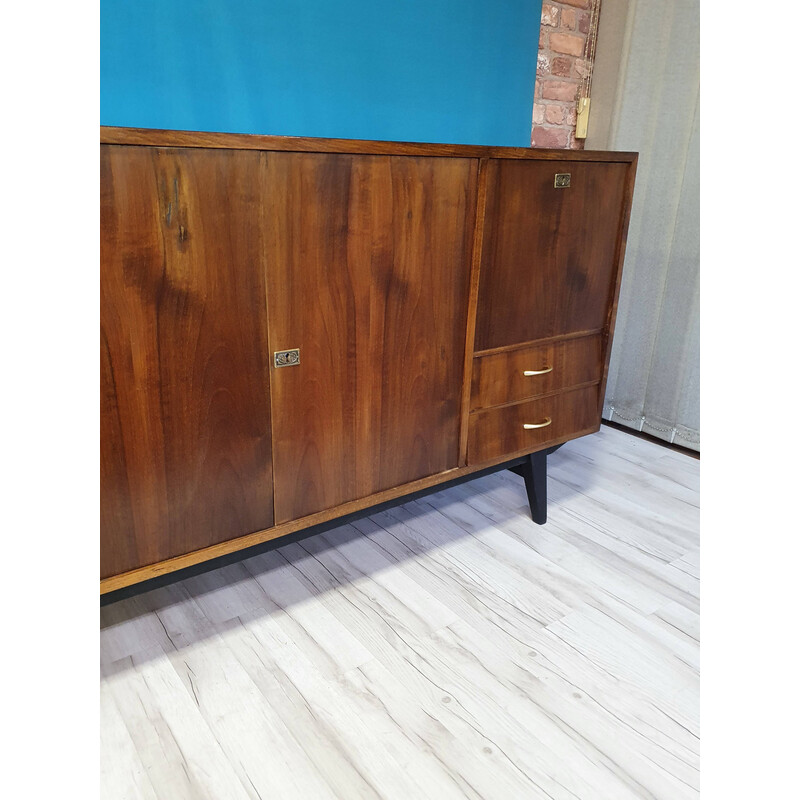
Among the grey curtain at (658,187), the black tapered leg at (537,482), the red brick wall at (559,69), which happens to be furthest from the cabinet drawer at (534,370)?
the red brick wall at (559,69)

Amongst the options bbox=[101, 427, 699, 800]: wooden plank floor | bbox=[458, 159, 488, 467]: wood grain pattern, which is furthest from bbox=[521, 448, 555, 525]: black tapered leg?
bbox=[458, 159, 488, 467]: wood grain pattern

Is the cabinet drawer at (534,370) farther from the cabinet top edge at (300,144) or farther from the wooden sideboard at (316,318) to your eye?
the cabinet top edge at (300,144)

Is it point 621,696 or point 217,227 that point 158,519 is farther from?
point 621,696

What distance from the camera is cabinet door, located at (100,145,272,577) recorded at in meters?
0.97

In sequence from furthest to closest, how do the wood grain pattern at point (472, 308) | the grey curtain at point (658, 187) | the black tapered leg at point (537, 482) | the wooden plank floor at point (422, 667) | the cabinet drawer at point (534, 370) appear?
the grey curtain at point (658, 187), the black tapered leg at point (537, 482), the cabinet drawer at point (534, 370), the wood grain pattern at point (472, 308), the wooden plank floor at point (422, 667)

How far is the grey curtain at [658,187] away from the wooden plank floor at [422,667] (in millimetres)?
641

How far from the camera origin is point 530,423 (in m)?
1.64

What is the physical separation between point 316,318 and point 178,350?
248 millimetres

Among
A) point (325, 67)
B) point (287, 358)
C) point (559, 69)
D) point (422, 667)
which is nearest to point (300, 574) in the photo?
point (422, 667)

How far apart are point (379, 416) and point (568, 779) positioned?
0.71 metres

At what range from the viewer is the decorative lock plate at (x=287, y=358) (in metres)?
1.16

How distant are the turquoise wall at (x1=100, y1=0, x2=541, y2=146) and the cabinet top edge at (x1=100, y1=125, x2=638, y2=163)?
21.6 inches

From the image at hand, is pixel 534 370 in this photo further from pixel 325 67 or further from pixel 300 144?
pixel 325 67
